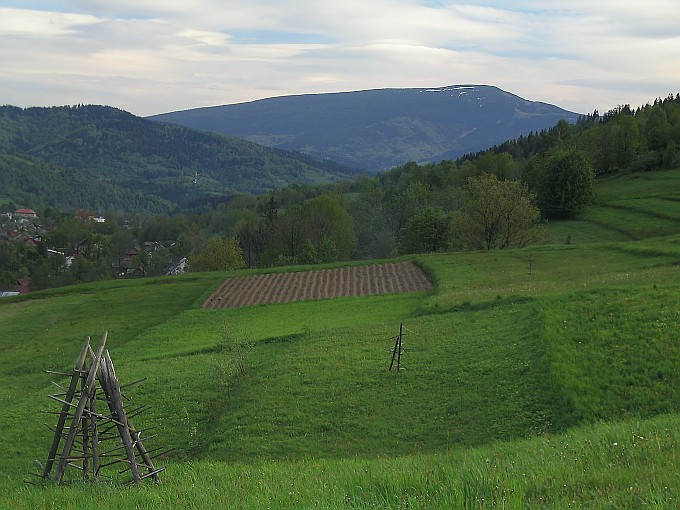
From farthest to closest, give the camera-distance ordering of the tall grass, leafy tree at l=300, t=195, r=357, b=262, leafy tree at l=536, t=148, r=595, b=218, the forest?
1. leafy tree at l=300, t=195, r=357, b=262
2. leafy tree at l=536, t=148, r=595, b=218
3. the forest
4. the tall grass

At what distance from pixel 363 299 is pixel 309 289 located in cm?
747

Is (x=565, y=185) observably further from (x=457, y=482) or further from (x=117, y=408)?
(x=457, y=482)

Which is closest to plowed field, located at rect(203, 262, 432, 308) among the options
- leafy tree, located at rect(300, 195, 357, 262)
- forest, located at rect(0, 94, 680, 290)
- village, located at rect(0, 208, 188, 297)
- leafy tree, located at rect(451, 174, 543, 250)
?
leafy tree, located at rect(451, 174, 543, 250)

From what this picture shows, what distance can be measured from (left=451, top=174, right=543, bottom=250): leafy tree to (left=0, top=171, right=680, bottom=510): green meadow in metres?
20.1

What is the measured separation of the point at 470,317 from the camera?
32594mm

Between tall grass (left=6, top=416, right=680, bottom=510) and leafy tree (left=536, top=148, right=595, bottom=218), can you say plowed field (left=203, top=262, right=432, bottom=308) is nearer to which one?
tall grass (left=6, top=416, right=680, bottom=510)

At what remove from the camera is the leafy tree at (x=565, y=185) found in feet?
310

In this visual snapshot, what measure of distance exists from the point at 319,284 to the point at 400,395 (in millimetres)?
32698

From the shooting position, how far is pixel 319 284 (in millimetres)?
54312

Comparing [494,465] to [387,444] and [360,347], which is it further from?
[360,347]

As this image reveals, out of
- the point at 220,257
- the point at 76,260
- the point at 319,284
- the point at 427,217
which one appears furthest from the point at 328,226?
the point at 76,260

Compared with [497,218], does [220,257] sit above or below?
below

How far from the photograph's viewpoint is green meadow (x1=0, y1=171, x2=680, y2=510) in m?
Result: 10.7

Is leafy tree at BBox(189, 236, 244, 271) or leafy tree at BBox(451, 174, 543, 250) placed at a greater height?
leafy tree at BBox(451, 174, 543, 250)
